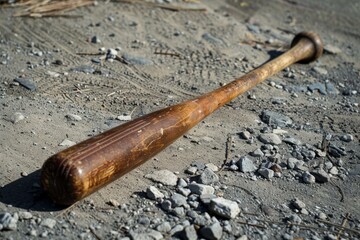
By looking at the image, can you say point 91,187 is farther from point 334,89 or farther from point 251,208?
point 334,89

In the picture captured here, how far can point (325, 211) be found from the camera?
3342 millimetres

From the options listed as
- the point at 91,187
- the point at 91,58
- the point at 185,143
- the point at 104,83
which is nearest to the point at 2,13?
the point at 91,58

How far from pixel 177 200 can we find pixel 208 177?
0.40m

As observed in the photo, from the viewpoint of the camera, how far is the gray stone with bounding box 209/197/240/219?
3.09 metres

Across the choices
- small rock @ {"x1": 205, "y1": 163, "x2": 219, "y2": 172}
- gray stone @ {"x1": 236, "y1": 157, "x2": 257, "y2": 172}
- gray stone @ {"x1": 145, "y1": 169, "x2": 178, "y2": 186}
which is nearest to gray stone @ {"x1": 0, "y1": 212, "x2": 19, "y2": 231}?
gray stone @ {"x1": 145, "y1": 169, "x2": 178, "y2": 186}

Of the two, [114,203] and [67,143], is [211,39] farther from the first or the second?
[114,203]

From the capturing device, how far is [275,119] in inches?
177

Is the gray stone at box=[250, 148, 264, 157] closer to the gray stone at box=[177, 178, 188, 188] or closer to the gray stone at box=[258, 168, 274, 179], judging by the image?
the gray stone at box=[258, 168, 274, 179]

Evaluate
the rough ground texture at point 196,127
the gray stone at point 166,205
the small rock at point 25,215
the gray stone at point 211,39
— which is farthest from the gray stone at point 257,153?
the gray stone at point 211,39

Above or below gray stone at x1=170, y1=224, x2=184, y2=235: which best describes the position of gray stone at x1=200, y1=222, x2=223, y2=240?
above

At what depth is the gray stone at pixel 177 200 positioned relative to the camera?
3170 mm

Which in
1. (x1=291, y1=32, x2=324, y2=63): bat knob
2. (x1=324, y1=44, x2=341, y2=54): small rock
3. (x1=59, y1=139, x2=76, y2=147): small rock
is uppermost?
(x1=291, y1=32, x2=324, y2=63): bat knob

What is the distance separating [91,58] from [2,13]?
173 cm

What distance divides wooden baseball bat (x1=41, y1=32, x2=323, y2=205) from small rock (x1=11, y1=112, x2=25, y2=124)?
3.82ft
